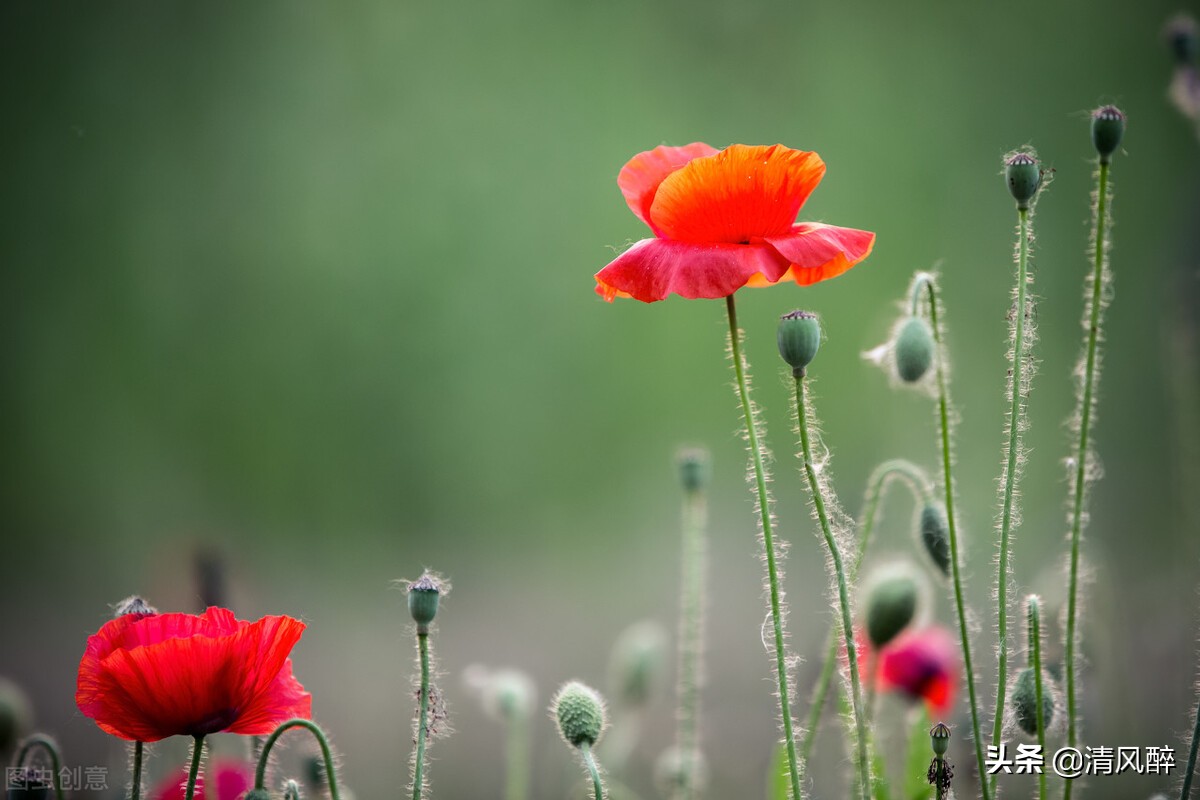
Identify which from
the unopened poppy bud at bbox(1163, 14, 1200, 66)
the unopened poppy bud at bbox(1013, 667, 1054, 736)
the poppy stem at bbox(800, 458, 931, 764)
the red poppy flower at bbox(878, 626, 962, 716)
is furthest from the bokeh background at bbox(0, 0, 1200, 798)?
the unopened poppy bud at bbox(1013, 667, 1054, 736)

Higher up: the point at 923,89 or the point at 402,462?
the point at 923,89

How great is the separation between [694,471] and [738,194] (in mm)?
209

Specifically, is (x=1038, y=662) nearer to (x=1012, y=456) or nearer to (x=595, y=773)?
(x=1012, y=456)

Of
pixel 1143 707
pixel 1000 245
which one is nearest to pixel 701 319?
pixel 1000 245

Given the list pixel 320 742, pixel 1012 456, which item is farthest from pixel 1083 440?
pixel 320 742

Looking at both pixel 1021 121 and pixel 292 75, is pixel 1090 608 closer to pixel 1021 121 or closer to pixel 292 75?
pixel 1021 121

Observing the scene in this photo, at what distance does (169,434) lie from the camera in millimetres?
3170

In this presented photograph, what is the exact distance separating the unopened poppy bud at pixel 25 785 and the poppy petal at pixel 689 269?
36 cm

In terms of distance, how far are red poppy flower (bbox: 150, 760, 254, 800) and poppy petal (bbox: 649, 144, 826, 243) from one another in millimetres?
389

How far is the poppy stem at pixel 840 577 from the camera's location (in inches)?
21.4

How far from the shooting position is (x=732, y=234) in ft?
2.01

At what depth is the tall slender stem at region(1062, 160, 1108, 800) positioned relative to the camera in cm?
56

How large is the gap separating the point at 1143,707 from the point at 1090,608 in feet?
2.25

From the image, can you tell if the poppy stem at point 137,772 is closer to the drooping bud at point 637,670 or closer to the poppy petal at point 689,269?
the poppy petal at point 689,269
